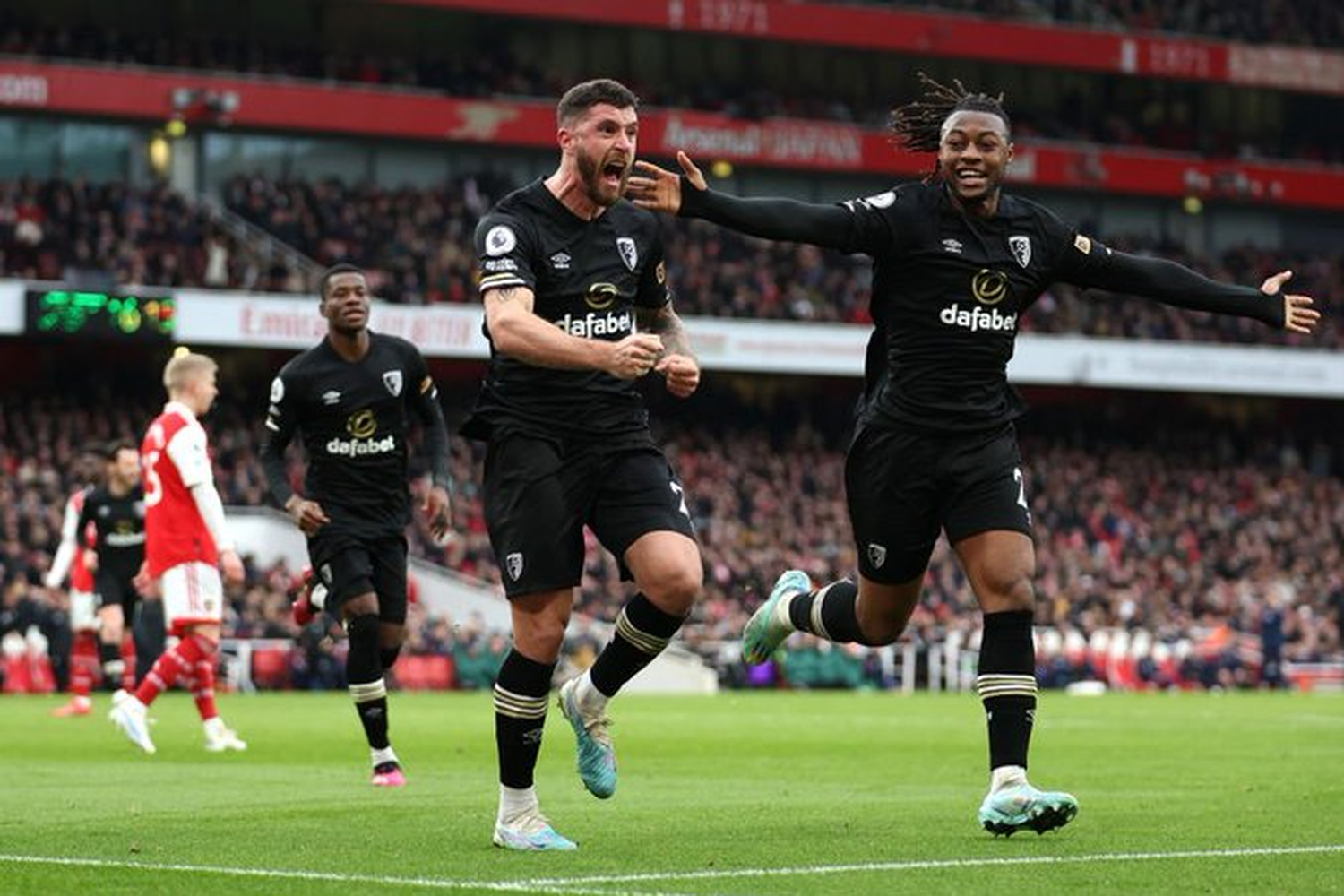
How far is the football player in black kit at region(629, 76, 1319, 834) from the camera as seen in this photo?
9.25 metres

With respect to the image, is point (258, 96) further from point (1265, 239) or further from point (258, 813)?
point (258, 813)

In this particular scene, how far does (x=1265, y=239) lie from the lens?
60.2 m

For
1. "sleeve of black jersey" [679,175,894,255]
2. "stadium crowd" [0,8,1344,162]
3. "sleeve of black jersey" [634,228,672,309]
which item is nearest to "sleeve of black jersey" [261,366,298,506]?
"sleeve of black jersey" [634,228,672,309]

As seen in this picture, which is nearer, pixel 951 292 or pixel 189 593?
pixel 951 292

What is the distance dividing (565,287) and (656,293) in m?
0.55

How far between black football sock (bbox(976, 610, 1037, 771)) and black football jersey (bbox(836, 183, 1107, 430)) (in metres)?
0.75

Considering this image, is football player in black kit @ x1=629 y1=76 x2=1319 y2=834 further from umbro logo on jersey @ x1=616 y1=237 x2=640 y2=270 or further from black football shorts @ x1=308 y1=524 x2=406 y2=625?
black football shorts @ x1=308 y1=524 x2=406 y2=625

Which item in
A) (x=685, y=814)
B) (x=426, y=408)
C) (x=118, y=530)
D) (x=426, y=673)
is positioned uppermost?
(x=426, y=408)

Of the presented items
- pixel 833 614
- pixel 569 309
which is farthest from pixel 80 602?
pixel 569 309

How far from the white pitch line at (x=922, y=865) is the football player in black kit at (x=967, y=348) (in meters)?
0.69

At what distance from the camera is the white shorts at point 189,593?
15406mm

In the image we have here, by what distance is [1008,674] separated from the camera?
30.3 ft

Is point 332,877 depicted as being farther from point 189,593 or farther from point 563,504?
point 189,593

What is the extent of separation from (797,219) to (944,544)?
3688 centimetres
